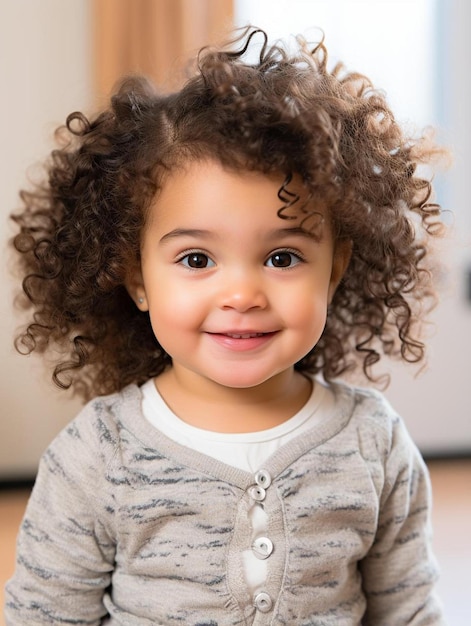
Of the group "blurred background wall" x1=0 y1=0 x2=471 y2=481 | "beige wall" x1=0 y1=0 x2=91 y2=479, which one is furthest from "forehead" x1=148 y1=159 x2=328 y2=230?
"beige wall" x1=0 y1=0 x2=91 y2=479

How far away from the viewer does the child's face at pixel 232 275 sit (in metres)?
1.04

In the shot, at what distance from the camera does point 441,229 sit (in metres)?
1.31

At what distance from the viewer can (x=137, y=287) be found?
1229 millimetres

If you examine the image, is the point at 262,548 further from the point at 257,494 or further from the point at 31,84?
the point at 31,84

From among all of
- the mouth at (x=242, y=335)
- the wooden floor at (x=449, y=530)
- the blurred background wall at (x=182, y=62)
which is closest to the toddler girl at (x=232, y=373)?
the mouth at (x=242, y=335)

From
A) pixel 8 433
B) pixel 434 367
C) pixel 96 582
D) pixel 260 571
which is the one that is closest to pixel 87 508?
pixel 96 582

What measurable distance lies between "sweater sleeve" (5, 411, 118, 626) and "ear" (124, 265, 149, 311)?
189 millimetres

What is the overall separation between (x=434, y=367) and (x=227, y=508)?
64.4 inches

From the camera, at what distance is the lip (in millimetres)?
1086

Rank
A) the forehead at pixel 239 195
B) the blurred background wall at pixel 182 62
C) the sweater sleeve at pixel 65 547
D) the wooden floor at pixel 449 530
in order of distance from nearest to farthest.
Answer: the forehead at pixel 239 195 < the sweater sleeve at pixel 65 547 < the wooden floor at pixel 449 530 < the blurred background wall at pixel 182 62

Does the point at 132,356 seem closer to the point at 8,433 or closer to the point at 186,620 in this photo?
the point at 186,620

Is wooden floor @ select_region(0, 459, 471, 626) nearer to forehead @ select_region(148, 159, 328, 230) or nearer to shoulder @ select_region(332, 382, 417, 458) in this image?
shoulder @ select_region(332, 382, 417, 458)

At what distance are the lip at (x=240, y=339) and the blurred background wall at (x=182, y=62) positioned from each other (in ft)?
3.14

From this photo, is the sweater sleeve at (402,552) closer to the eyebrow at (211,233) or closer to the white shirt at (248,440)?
the white shirt at (248,440)
